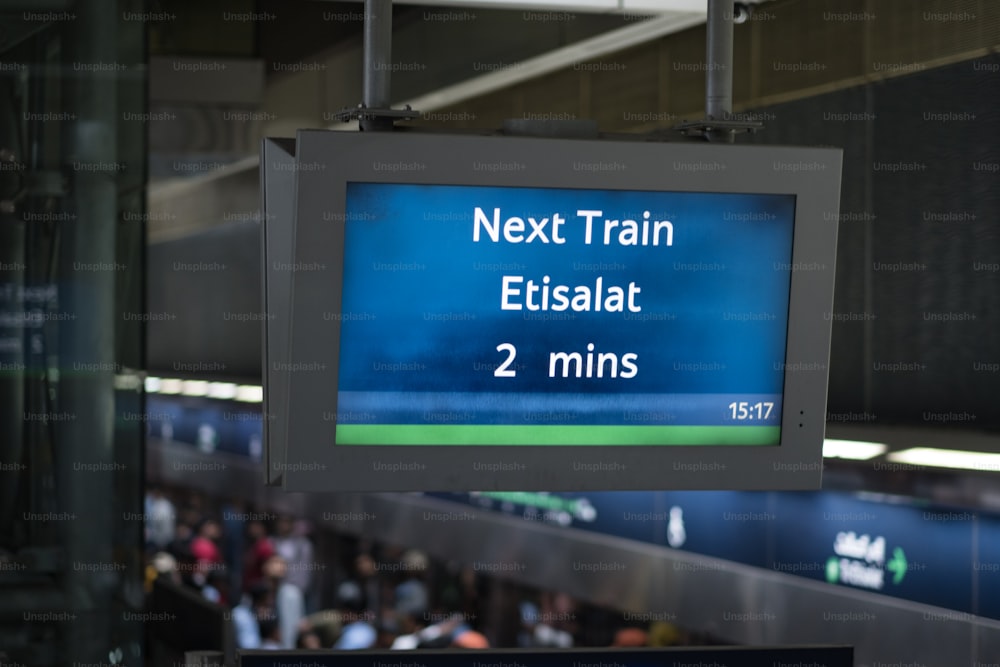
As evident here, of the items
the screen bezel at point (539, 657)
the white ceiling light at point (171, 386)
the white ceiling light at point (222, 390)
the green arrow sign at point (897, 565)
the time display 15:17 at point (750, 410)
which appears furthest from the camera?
the white ceiling light at point (171, 386)

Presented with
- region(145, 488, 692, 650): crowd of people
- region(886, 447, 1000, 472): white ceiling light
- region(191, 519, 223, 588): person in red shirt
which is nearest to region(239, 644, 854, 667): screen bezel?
region(886, 447, 1000, 472): white ceiling light

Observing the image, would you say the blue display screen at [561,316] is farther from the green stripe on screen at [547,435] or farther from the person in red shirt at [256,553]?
the person in red shirt at [256,553]

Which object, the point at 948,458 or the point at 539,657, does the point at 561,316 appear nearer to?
the point at 539,657

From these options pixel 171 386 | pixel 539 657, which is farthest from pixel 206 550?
pixel 539 657

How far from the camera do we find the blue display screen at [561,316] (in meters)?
3.80

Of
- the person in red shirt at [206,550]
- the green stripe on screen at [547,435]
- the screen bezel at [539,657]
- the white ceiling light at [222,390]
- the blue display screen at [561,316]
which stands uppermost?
the blue display screen at [561,316]

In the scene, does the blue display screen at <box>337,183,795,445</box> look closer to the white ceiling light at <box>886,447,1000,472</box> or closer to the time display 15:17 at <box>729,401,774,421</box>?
the time display 15:17 at <box>729,401,774,421</box>

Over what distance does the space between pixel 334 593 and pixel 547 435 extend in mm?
12147

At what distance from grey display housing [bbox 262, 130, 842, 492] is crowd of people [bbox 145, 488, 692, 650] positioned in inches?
238

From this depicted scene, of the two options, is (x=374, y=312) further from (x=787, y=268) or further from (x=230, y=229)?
(x=230, y=229)

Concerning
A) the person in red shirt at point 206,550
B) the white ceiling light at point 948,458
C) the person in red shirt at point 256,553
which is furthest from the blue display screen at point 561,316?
the person in red shirt at point 206,550

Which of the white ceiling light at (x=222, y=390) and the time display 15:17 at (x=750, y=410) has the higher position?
the time display 15:17 at (x=750, y=410)

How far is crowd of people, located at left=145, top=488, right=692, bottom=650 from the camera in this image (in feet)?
38.0

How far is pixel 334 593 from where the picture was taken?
51.2 feet
